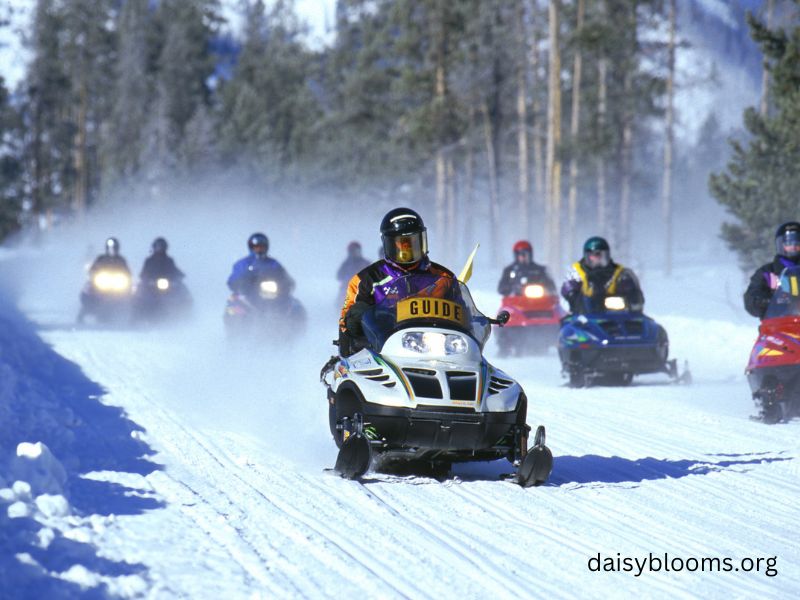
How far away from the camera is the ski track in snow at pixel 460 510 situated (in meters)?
5.77

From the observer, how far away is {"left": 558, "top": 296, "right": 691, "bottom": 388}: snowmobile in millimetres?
15883

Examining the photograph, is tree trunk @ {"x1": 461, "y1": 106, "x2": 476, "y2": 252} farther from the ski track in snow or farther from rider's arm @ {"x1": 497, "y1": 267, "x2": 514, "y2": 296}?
the ski track in snow

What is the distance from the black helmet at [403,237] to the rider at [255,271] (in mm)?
10952

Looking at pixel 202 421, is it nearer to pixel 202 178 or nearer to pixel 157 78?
pixel 202 178

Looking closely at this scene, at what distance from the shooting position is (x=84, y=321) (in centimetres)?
2667

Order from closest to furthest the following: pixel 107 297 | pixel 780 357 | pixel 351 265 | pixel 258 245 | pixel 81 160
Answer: pixel 780 357, pixel 258 245, pixel 107 297, pixel 351 265, pixel 81 160

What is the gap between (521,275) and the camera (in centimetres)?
2156

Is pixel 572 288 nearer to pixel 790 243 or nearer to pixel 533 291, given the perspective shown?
pixel 790 243

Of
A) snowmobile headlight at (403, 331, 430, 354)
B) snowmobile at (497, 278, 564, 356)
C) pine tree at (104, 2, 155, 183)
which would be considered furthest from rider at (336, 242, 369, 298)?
pine tree at (104, 2, 155, 183)

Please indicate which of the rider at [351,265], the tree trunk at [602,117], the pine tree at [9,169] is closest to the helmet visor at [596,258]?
the rider at [351,265]

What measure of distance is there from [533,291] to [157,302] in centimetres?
864

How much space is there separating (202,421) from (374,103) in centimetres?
5091

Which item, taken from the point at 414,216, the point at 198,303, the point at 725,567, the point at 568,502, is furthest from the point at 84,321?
the point at 725,567

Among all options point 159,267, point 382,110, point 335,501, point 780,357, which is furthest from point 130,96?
point 335,501
